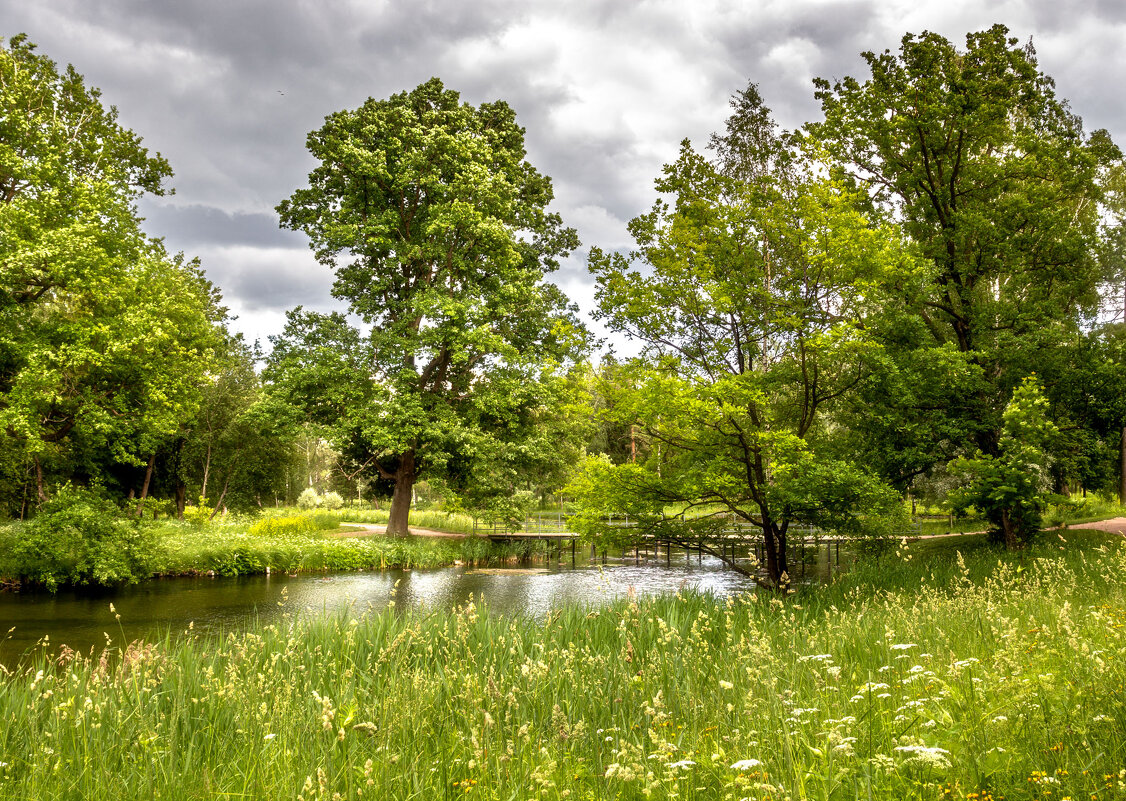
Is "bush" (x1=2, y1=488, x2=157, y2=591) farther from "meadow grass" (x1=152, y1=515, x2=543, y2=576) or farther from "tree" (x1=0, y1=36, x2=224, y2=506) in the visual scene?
"tree" (x1=0, y1=36, x2=224, y2=506)

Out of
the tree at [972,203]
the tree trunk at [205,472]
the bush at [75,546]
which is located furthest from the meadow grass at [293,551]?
the tree at [972,203]

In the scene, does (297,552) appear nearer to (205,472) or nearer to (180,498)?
(205,472)

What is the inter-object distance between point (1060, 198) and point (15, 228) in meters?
25.4

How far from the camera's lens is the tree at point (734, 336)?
10.5 meters

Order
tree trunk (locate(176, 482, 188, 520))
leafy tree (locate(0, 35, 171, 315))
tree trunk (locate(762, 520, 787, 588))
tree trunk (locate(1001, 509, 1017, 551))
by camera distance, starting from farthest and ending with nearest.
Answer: tree trunk (locate(176, 482, 188, 520))
leafy tree (locate(0, 35, 171, 315))
tree trunk (locate(1001, 509, 1017, 551))
tree trunk (locate(762, 520, 787, 588))

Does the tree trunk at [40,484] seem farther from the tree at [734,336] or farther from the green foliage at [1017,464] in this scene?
the green foliage at [1017,464]

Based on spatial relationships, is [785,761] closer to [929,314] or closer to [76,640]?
[76,640]

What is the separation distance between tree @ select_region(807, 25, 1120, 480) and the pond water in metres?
6.78

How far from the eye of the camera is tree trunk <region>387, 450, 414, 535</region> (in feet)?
88.0

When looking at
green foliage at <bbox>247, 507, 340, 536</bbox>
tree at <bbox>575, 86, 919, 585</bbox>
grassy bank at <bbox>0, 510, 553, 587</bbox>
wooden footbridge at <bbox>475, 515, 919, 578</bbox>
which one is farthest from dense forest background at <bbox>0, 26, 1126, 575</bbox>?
green foliage at <bbox>247, 507, 340, 536</bbox>

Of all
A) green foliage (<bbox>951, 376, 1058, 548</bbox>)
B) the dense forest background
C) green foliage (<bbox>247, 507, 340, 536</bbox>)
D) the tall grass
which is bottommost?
the tall grass

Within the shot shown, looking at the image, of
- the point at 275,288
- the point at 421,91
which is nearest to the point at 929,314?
the point at 421,91

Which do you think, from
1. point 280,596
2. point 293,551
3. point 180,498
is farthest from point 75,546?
point 180,498

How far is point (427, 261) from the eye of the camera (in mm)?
26891
